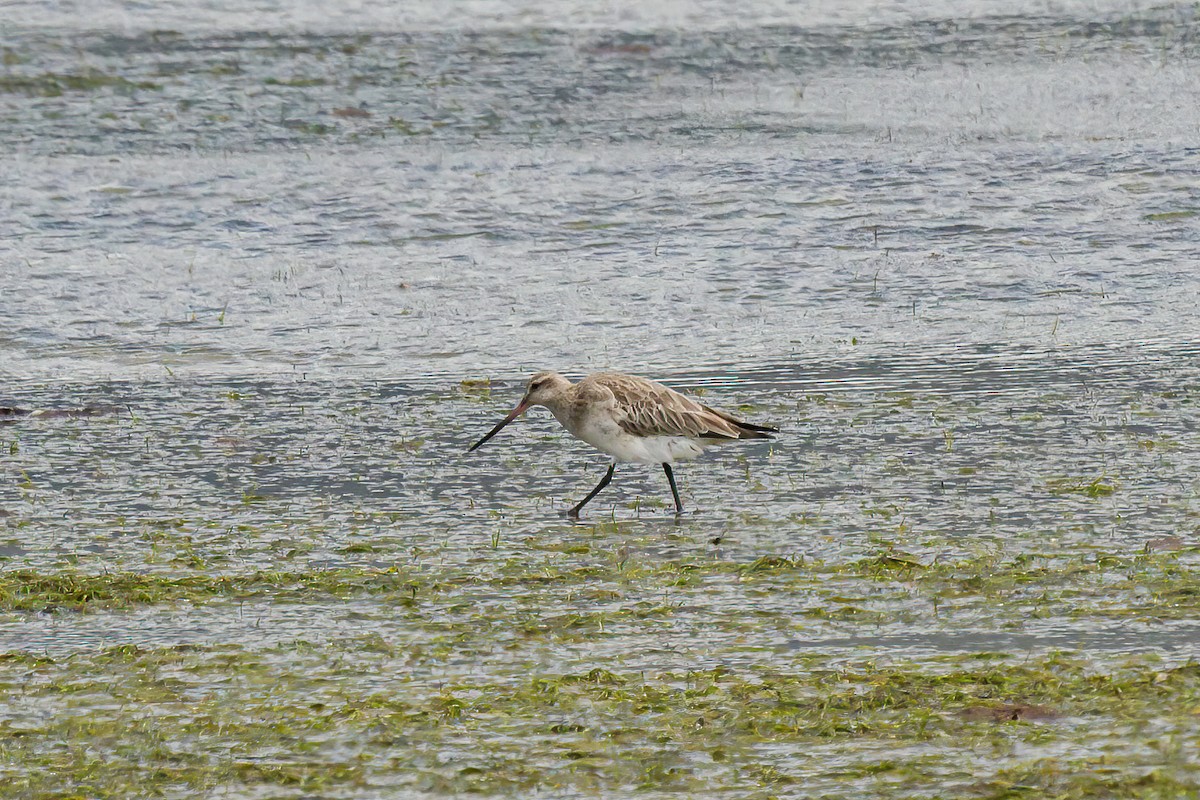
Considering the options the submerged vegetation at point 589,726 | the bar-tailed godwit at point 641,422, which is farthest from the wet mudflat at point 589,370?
the bar-tailed godwit at point 641,422

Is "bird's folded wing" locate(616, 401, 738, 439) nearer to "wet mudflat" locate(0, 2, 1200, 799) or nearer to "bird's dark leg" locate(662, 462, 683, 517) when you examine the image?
"bird's dark leg" locate(662, 462, 683, 517)

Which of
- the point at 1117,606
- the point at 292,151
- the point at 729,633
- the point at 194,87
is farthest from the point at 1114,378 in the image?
the point at 194,87

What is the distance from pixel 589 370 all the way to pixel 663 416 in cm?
191

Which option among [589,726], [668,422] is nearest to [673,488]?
[668,422]

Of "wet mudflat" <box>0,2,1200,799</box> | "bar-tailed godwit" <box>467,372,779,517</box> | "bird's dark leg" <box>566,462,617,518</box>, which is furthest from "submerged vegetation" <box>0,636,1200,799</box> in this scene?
"bar-tailed godwit" <box>467,372,779,517</box>

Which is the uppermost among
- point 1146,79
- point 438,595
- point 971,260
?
point 1146,79

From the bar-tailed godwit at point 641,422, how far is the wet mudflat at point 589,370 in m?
0.22

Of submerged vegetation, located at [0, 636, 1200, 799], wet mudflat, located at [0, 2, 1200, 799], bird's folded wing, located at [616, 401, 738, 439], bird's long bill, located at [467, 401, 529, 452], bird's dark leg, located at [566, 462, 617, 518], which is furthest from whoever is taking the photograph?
bird's long bill, located at [467, 401, 529, 452]

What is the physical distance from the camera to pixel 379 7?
62.6ft

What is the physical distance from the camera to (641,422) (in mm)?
8031

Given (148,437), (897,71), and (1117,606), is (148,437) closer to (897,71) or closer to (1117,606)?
(1117,606)

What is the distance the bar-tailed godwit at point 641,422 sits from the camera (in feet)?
26.4

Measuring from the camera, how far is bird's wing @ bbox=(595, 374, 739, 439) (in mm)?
8039

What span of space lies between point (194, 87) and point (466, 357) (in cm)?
726
